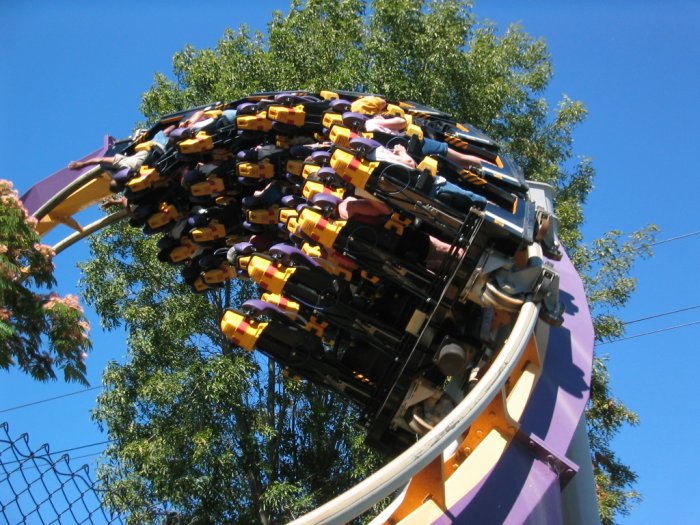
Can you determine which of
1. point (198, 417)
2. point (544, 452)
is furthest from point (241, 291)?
point (544, 452)

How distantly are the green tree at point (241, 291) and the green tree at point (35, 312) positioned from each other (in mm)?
4764

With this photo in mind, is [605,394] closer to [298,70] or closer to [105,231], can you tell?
[298,70]

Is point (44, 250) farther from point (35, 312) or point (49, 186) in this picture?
point (49, 186)

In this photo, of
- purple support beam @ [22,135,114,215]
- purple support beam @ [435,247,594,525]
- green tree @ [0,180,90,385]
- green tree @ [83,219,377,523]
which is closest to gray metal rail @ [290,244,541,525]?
purple support beam @ [435,247,594,525]

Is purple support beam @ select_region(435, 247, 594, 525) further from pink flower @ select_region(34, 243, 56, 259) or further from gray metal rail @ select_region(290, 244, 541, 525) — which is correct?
pink flower @ select_region(34, 243, 56, 259)

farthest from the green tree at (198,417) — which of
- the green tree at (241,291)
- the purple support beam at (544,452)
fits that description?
the purple support beam at (544,452)

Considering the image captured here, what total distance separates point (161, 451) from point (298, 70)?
6.32m

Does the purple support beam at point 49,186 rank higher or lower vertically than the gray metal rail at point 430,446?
higher

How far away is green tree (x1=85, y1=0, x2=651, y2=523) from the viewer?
1217 centimetres

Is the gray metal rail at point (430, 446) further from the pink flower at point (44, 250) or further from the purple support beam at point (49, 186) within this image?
the purple support beam at point (49, 186)

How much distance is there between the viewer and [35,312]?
6.41 m

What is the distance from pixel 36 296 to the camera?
6.53 m

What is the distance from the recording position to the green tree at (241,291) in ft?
39.9

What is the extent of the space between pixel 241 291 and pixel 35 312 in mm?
8008
